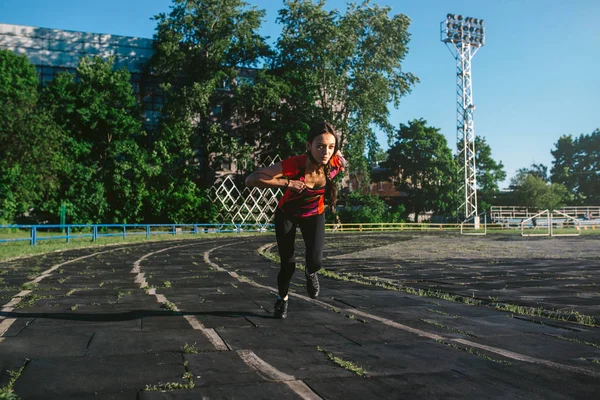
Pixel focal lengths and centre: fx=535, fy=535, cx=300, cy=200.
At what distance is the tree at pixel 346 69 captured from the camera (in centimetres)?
4462

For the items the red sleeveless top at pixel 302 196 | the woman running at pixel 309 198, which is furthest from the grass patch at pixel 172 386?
the red sleeveless top at pixel 302 196

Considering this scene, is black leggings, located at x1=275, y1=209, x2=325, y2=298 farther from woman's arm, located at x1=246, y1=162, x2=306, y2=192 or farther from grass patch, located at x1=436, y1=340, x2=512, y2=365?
grass patch, located at x1=436, y1=340, x2=512, y2=365

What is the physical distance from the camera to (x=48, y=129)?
3506cm

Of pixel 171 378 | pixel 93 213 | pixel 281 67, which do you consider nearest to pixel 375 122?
pixel 281 67

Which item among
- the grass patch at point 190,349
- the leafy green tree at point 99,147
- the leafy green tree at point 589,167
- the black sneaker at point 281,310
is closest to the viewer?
the grass patch at point 190,349

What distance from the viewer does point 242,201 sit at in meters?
47.1

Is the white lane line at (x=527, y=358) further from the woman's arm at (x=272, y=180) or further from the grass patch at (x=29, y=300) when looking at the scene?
the grass patch at (x=29, y=300)

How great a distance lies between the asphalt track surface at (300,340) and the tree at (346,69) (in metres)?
36.9

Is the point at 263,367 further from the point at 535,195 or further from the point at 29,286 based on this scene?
the point at 535,195

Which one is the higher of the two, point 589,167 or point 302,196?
point 589,167

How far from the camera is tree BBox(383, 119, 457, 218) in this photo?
6544 cm

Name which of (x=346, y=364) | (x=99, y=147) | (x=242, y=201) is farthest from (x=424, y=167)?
(x=346, y=364)

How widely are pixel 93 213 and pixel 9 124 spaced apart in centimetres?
983

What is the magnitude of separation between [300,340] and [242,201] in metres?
42.8
